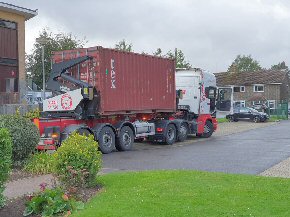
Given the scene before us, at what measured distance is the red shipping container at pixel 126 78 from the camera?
671 inches

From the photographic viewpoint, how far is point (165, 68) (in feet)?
67.6

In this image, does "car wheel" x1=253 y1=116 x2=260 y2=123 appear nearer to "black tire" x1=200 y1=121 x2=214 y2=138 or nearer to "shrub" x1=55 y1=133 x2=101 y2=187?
"black tire" x1=200 y1=121 x2=214 y2=138

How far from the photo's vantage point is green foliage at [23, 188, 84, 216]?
23.5 feet

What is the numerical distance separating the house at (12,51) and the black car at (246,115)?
79.9ft

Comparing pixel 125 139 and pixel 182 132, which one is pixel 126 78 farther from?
pixel 182 132

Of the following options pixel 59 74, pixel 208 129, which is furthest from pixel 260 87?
pixel 59 74

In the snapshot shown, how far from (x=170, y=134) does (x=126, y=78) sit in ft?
14.6

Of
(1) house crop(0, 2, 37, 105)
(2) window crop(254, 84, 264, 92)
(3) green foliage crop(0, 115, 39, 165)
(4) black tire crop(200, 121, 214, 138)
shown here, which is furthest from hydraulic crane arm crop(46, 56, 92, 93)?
(2) window crop(254, 84, 264, 92)

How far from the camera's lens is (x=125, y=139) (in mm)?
18359

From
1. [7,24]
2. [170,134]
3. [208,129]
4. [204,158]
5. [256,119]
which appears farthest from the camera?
[256,119]

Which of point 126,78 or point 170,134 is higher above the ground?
point 126,78

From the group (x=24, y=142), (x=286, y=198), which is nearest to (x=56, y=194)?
(x=286, y=198)

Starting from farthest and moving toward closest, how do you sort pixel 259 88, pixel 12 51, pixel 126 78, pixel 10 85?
pixel 259 88 → pixel 10 85 → pixel 12 51 → pixel 126 78

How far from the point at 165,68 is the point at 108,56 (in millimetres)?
3977
